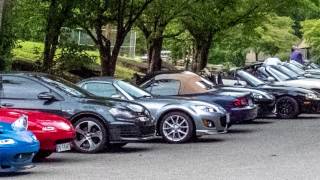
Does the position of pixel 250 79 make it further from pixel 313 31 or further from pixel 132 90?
pixel 313 31

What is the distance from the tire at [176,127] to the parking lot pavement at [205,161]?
0.75 feet

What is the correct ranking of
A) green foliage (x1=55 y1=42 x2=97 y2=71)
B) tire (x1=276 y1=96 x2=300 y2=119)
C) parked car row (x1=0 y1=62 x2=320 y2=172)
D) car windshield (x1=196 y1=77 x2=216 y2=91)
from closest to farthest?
1. parked car row (x1=0 y1=62 x2=320 y2=172)
2. car windshield (x1=196 y1=77 x2=216 y2=91)
3. green foliage (x1=55 y1=42 x2=97 y2=71)
4. tire (x1=276 y1=96 x2=300 y2=119)

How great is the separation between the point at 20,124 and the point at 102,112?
8.73 ft

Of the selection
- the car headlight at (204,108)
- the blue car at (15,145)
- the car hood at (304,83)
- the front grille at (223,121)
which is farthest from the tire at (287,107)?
the blue car at (15,145)

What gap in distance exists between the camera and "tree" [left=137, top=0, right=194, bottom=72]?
22938 mm

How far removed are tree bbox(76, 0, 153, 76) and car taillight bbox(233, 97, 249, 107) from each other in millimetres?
6193

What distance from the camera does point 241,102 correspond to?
15.6m

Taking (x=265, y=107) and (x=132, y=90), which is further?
(x=265, y=107)

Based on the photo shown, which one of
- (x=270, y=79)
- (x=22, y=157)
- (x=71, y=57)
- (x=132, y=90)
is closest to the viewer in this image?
(x=22, y=157)

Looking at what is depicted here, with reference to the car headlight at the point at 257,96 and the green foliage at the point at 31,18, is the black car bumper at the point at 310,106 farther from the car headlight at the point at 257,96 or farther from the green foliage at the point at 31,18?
the green foliage at the point at 31,18

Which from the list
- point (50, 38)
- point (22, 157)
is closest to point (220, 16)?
point (50, 38)

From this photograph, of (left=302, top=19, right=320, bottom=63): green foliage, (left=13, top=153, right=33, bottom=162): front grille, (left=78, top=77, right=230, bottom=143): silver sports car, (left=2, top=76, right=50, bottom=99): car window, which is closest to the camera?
(left=13, top=153, right=33, bottom=162): front grille

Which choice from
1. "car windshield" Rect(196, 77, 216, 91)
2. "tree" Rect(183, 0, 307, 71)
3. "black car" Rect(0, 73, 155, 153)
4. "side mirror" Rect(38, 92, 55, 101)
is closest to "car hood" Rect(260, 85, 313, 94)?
"car windshield" Rect(196, 77, 216, 91)

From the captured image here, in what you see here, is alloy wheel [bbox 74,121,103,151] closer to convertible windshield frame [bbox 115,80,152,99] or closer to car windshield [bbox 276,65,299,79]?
convertible windshield frame [bbox 115,80,152,99]
